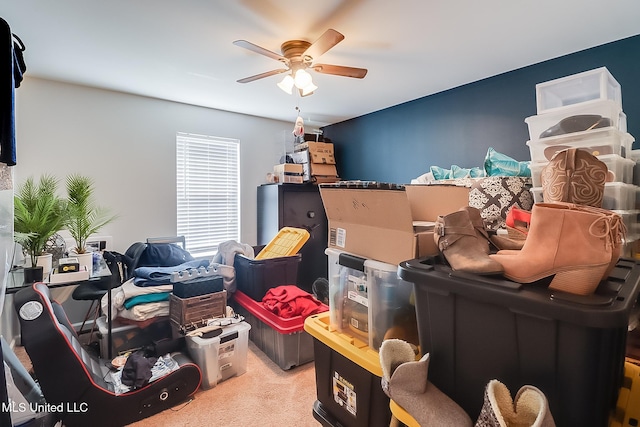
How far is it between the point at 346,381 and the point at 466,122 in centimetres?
265

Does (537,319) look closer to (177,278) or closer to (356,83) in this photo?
(177,278)

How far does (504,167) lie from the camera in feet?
7.03

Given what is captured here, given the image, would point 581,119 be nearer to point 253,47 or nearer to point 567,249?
point 567,249

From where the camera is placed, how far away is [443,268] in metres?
0.88

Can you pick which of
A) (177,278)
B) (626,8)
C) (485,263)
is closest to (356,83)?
(626,8)

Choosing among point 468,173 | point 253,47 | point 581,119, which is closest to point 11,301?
point 253,47

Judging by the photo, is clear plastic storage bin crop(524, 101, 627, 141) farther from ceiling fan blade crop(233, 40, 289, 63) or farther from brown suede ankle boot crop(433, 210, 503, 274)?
ceiling fan blade crop(233, 40, 289, 63)

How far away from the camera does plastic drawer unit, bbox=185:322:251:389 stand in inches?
79.1

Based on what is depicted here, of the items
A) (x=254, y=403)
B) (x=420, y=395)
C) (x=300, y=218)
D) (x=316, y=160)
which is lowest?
(x=254, y=403)

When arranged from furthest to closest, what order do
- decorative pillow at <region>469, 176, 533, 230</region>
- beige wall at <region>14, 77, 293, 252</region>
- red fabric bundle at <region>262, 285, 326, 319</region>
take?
beige wall at <region>14, 77, 293, 252</region>
red fabric bundle at <region>262, 285, 326, 319</region>
decorative pillow at <region>469, 176, 533, 230</region>

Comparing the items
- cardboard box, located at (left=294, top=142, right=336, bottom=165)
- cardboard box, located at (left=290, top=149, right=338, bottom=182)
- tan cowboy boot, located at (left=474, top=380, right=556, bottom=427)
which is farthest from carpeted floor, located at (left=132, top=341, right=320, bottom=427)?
cardboard box, located at (left=294, top=142, right=336, bottom=165)

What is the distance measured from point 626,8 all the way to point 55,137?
4.34 metres

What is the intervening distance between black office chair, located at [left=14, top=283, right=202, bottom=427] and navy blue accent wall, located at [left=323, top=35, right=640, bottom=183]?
121 inches

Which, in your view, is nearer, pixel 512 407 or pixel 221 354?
pixel 512 407
